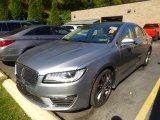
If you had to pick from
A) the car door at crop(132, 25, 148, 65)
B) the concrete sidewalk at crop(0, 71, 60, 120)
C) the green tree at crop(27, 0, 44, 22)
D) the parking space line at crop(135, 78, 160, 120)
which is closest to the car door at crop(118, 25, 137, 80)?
the car door at crop(132, 25, 148, 65)

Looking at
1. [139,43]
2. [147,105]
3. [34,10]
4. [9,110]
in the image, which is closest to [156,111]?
[147,105]

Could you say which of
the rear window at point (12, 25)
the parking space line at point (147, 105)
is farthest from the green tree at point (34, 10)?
the parking space line at point (147, 105)

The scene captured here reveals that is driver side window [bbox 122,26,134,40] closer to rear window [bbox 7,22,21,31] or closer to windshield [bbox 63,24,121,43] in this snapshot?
windshield [bbox 63,24,121,43]

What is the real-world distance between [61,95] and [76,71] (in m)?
0.47

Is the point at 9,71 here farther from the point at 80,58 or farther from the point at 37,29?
the point at 80,58

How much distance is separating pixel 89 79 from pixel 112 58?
897mm

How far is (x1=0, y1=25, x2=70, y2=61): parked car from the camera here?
21.3 feet

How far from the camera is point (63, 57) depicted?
Answer: 3.76m

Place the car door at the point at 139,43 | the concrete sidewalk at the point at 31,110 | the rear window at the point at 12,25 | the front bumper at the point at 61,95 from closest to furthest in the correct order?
the front bumper at the point at 61,95 < the concrete sidewalk at the point at 31,110 < the car door at the point at 139,43 < the rear window at the point at 12,25

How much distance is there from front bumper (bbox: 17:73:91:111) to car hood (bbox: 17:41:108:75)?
0.84 feet

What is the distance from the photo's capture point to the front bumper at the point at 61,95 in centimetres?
340

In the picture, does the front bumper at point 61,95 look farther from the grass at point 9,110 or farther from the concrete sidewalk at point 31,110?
the grass at point 9,110

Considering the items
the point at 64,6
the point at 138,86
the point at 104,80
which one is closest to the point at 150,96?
the point at 138,86

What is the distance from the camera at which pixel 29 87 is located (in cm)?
359
